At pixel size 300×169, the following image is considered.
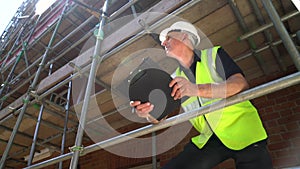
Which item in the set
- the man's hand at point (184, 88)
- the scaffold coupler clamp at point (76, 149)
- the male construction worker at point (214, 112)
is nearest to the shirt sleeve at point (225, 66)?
the male construction worker at point (214, 112)

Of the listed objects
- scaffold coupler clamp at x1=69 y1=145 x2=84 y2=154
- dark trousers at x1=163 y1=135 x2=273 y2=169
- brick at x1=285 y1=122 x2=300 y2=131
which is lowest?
dark trousers at x1=163 y1=135 x2=273 y2=169

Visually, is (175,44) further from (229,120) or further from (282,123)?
(282,123)

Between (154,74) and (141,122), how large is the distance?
2897mm

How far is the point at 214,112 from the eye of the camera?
1.61m

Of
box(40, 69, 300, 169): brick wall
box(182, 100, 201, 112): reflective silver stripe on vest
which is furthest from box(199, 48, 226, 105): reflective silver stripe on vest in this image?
box(40, 69, 300, 169): brick wall

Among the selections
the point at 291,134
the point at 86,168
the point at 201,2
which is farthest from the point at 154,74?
the point at 86,168

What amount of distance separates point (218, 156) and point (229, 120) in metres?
0.28

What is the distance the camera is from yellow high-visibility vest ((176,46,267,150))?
4.97ft

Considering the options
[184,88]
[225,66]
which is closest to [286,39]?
[225,66]

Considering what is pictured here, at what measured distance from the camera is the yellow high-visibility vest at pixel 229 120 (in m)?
1.51

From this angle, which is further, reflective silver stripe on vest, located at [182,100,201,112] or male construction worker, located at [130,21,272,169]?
reflective silver stripe on vest, located at [182,100,201,112]

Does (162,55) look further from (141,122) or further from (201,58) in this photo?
(141,122)

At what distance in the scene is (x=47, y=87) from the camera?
3.44 m

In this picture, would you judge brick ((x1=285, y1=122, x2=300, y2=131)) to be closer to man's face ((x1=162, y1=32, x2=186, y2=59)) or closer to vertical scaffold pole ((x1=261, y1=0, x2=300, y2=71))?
vertical scaffold pole ((x1=261, y1=0, x2=300, y2=71))
